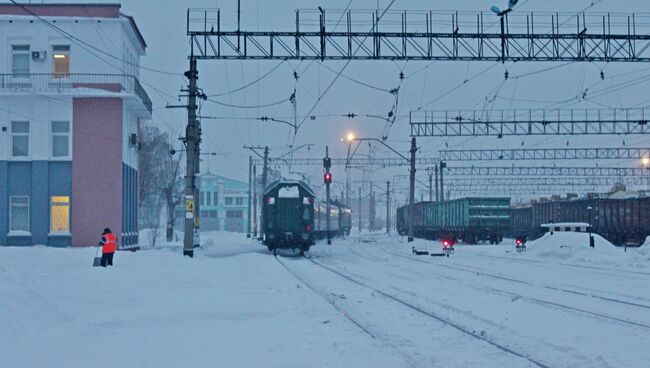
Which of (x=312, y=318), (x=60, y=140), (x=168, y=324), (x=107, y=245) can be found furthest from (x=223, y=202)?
(x=168, y=324)

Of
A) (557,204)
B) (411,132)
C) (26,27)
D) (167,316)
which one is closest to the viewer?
(167,316)

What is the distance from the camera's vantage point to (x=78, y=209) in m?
37.1

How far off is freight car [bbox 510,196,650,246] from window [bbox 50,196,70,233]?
32.3m

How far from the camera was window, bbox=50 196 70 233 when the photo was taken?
121ft

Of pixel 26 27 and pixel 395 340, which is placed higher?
pixel 26 27

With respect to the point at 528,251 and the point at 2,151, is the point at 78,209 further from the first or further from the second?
the point at 528,251

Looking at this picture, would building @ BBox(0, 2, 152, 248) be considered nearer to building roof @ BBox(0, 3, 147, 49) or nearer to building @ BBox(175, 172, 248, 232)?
building roof @ BBox(0, 3, 147, 49)

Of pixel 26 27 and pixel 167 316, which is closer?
pixel 167 316

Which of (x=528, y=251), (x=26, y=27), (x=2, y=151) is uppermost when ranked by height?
(x=26, y=27)

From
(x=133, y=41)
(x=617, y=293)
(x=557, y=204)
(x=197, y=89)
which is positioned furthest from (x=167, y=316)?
(x=557, y=204)

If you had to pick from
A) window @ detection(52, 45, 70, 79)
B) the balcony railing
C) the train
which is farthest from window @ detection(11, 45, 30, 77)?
the train

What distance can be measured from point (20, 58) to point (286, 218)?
14994mm

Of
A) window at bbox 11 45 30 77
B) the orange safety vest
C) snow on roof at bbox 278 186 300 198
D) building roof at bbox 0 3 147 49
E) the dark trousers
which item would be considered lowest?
the dark trousers

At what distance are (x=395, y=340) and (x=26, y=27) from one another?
31.1 m
